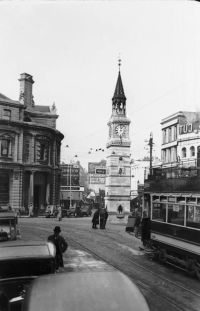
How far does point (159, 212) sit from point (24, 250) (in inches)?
334

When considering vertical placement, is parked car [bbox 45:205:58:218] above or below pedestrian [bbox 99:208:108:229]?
above

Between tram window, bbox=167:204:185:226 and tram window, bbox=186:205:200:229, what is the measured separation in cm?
38

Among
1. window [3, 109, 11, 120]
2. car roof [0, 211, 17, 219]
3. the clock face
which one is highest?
the clock face

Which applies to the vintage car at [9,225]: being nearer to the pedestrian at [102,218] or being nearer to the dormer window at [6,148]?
the dormer window at [6,148]

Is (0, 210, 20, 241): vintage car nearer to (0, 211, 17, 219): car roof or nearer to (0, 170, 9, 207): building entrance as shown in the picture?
(0, 211, 17, 219): car roof

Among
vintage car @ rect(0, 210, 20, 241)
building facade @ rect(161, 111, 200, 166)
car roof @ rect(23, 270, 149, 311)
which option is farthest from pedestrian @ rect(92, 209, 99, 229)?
car roof @ rect(23, 270, 149, 311)

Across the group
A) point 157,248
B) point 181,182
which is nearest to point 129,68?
point 181,182

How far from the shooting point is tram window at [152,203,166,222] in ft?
47.0

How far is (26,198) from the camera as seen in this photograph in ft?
48.4

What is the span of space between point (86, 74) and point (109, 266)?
6152 millimetres

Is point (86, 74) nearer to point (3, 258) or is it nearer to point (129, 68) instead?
point (129, 68)

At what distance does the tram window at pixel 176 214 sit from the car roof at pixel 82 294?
7.93 m

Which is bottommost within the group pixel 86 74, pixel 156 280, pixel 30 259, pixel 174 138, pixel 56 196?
pixel 156 280

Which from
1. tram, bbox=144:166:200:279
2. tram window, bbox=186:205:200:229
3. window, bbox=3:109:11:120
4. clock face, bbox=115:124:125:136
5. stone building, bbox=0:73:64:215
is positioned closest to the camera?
tram window, bbox=186:205:200:229
